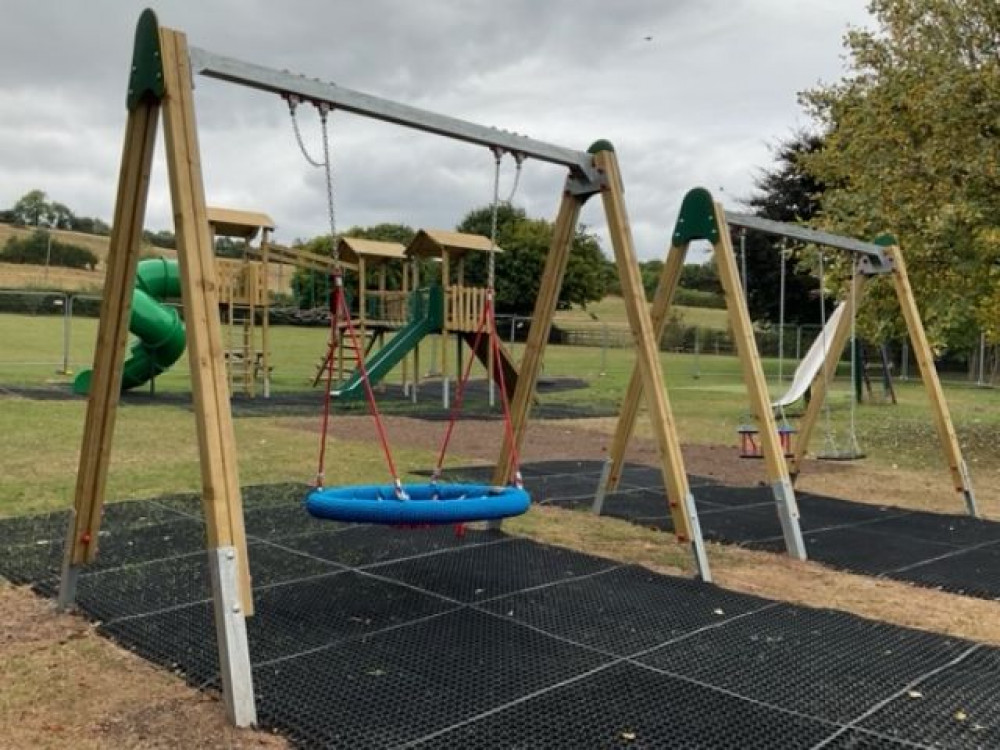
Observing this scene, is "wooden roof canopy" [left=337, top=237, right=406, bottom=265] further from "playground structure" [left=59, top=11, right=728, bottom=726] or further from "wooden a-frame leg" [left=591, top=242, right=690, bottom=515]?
"playground structure" [left=59, top=11, right=728, bottom=726]

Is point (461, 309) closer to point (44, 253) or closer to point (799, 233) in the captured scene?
point (799, 233)

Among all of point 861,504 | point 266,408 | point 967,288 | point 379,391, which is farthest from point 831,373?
point 379,391

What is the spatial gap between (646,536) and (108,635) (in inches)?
142

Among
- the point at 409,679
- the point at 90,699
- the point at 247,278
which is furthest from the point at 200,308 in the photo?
the point at 247,278

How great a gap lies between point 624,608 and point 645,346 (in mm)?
1594

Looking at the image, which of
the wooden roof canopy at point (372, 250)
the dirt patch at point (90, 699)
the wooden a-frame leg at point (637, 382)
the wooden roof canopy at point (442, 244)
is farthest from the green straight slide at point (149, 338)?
the dirt patch at point (90, 699)

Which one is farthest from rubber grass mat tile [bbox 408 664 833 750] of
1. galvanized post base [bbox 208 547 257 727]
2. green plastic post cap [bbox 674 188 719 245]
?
green plastic post cap [bbox 674 188 719 245]

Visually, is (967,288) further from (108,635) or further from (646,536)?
(108,635)

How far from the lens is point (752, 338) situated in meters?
6.12

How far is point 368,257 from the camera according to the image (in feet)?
68.3

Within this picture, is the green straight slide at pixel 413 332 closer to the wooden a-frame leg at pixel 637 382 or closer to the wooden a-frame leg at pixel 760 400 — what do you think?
the wooden a-frame leg at pixel 637 382

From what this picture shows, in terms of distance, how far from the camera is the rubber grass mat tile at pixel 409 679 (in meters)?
3.11

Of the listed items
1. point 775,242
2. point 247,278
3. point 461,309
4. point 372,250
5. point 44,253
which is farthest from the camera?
point 44,253

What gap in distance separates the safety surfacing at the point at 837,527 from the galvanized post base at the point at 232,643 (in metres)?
3.86
